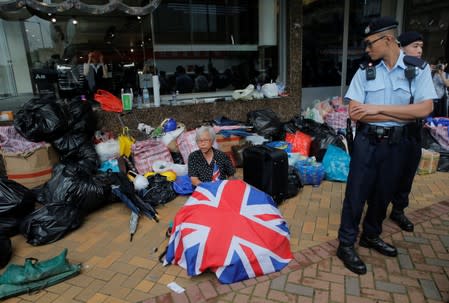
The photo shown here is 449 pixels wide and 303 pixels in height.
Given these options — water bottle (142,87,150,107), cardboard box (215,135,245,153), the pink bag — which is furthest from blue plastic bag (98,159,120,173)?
cardboard box (215,135,245,153)

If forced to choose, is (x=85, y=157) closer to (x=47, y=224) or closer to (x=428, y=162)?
(x=47, y=224)

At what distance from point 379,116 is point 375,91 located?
0.21m

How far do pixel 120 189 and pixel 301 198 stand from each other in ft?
6.74

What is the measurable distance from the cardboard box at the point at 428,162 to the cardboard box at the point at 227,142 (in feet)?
8.24

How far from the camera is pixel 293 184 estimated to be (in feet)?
12.5

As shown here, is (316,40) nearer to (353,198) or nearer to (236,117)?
(236,117)

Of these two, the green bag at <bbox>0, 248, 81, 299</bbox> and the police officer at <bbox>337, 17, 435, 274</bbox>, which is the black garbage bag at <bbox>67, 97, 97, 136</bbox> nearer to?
the green bag at <bbox>0, 248, 81, 299</bbox>

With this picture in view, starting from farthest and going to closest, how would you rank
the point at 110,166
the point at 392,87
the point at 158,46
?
1. the point at 158,46
2. the point at 110,166
3. the point at 392,87

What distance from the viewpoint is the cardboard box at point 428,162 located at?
4453 millimetres

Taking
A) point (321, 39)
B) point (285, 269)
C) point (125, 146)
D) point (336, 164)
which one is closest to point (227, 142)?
point (125, 146)

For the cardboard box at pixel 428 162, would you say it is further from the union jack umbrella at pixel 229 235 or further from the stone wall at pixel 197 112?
the union jack umbrella at pixel 229 235

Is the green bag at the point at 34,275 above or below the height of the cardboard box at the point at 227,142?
below

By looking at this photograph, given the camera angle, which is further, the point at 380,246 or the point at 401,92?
the point at 380,246

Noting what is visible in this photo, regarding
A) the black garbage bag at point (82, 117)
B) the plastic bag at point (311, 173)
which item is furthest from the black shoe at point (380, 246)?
the black garbage bag at point (82, 117)
